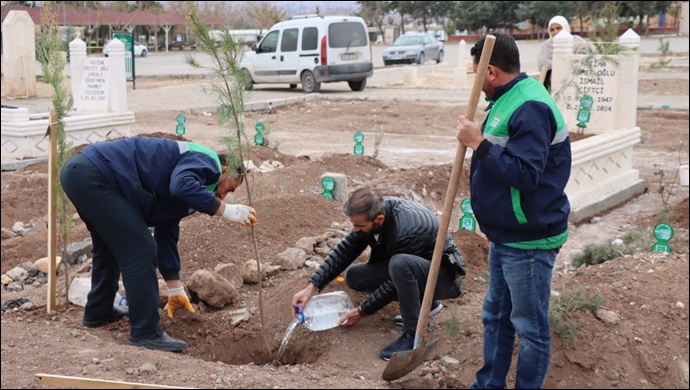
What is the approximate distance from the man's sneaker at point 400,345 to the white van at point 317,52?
55.1 feet

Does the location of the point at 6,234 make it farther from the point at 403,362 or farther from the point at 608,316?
the point at 608,316

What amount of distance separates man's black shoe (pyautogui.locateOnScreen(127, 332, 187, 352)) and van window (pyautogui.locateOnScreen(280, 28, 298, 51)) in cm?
1732

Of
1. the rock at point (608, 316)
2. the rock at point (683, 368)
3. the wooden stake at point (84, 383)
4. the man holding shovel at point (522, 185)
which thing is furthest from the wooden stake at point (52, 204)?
the rock at point (683, 368)

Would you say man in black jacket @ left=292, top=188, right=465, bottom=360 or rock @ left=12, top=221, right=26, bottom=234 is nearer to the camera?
man in black jacket @ left=292, top=188, right=465, bottom=360

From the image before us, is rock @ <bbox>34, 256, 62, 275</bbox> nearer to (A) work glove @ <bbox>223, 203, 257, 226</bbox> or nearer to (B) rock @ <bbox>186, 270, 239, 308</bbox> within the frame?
(B) rock @ <bbox>186, 270, 239, 308</bbox>

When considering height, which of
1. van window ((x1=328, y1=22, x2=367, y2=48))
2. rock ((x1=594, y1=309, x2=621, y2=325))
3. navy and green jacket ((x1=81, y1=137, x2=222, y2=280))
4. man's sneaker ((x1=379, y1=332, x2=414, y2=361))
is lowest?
man's sneaker ((x1=379, y1=332, x2=414, y2=361))

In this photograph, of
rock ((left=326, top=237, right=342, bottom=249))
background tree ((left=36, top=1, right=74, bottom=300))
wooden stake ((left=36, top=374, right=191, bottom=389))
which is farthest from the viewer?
rock ((left=326, top=237, right=342, bottom=249))

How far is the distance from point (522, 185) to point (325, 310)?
2060mm

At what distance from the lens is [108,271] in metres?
5.02

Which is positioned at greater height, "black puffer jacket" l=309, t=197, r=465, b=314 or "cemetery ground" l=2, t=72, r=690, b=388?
"black puffer jacket" l=309, t=197, r=465, b=314

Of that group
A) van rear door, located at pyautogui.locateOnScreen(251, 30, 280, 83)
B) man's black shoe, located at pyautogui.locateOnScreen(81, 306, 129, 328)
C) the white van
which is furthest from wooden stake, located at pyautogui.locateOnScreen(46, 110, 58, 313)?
van rear door, located at pyautogui.locateOnScreen(251, 30, 280, 83)

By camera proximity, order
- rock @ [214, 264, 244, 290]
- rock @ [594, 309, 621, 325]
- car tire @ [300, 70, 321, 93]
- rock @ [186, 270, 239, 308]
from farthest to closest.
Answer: car tire @ [300, 70, 321, 93] → rock @ [214, 264, 244, 290] → rock @ [186, 270, 239, 308] → rock @ [594, 309, 621, 325]

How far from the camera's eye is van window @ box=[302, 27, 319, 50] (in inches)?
827

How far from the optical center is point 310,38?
2117 cm
